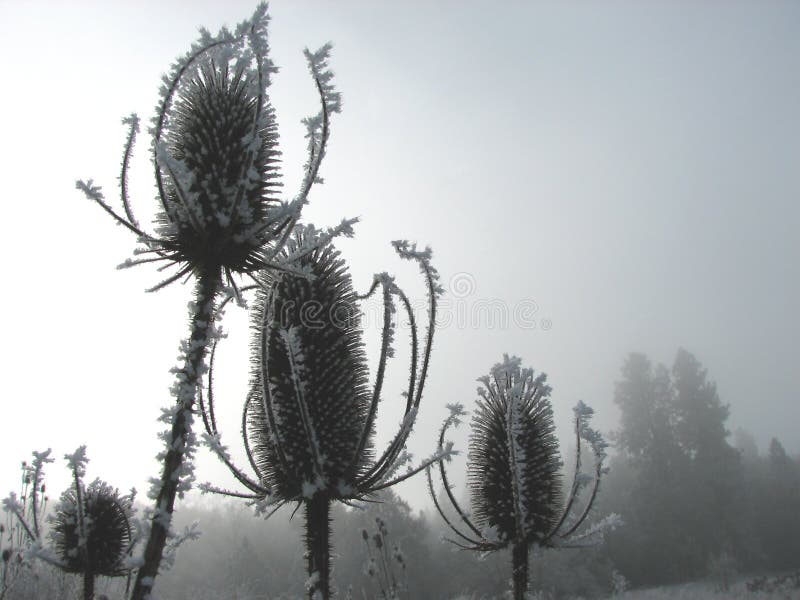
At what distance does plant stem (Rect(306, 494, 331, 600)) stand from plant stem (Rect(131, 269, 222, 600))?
3.83 feet

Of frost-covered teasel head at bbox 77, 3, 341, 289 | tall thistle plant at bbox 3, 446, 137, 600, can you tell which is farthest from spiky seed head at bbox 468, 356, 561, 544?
tall thistle plant at bbox 3, 446, 137, 600

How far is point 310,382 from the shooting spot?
3.45 m

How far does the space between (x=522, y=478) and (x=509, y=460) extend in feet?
1.53

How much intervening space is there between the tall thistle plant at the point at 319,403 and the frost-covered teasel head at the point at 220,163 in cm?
36

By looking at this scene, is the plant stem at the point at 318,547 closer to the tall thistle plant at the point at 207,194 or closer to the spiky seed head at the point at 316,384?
the spiky seed head at the point at 316,384

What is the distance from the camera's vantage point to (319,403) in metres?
3.44

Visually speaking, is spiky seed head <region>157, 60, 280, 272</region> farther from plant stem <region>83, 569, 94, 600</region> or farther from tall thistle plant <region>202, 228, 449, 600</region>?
plant stem <region>83, 569, 94, 600</region>

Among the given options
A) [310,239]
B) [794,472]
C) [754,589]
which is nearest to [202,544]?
[754,589]

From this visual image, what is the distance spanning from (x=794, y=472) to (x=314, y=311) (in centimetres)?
5954

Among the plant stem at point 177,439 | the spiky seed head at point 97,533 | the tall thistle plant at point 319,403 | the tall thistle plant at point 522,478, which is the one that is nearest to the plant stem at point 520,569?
the tall thistle plant at point 522,478

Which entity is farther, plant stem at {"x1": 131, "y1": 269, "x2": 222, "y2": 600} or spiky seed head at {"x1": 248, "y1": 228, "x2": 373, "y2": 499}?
spiky seed head at {"x1": 248, "y1": 228, "x2": 373, "y2": 499}

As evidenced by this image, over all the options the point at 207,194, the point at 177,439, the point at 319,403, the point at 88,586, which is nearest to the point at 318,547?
the point at 319,403

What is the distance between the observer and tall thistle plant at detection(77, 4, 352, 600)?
2035 millimetres

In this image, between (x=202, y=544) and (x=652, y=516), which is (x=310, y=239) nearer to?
(x=202, y=544)
